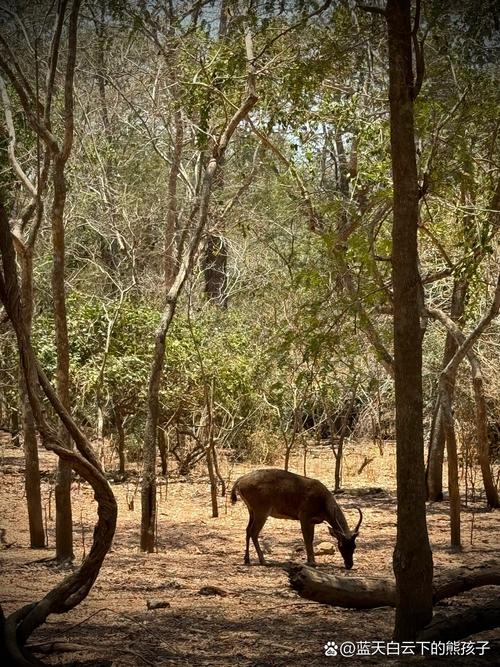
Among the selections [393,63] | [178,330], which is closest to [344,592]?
[393,63]

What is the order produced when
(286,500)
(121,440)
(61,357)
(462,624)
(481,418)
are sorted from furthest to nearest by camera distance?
(121,440), (481,418), (286,500), (61,357), (462,624)

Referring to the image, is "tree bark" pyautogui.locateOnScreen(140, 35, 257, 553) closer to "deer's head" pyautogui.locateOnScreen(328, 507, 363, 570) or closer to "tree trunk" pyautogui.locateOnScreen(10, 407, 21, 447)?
"deer's head" pyautogui.locateOnScreen(328, 507, 363, 570)

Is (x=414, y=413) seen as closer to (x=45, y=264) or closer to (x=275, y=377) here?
(x=275, y=377)

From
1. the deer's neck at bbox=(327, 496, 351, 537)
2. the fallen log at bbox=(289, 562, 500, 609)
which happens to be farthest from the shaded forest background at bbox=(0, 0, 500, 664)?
the fallen log at bbox=(289, 562, 500, 609)

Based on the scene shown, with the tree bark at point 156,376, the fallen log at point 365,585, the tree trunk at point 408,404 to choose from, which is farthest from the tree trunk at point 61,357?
the tree trunk at point 408,404

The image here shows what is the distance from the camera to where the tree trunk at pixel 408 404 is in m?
6.00

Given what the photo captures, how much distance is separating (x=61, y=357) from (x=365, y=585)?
4.22 meters

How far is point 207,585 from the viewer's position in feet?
30.3

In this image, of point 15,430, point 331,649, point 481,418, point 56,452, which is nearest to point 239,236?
point 15,430

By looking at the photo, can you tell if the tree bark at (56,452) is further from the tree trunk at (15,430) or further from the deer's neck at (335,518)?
the tree trunk at (15,430)

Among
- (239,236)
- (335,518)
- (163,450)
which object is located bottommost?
(335,518)

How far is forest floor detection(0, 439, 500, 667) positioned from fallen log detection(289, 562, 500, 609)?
0.16 metres

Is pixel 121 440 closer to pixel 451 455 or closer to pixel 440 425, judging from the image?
pixel 440 425

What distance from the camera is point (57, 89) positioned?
58.0ft
